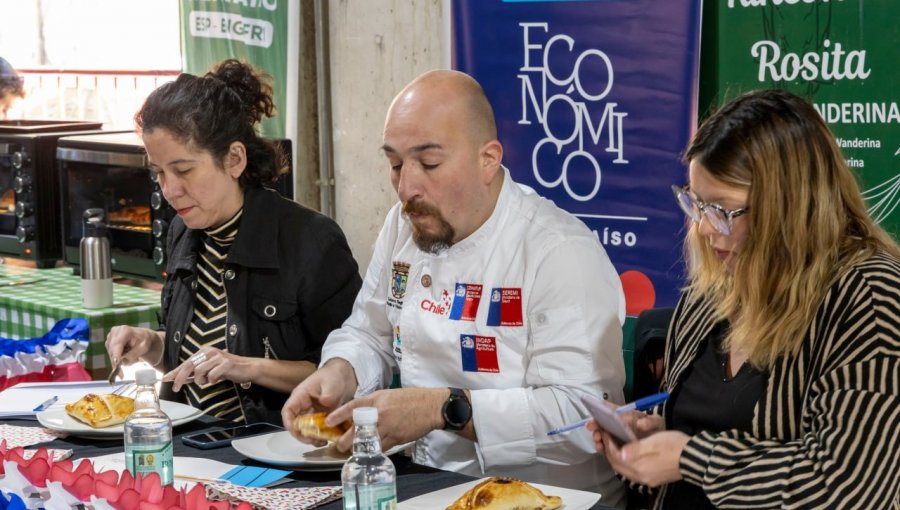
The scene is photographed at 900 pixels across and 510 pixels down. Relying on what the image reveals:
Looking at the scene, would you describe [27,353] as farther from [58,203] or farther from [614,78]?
[614,78]

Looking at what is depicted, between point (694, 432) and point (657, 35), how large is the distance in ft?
5.96

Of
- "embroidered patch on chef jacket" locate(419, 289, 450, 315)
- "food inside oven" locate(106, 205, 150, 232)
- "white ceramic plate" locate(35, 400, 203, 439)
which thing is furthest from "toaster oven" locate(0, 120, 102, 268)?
"embroidered patch on chef jacket" locate(419, 289, 450, 315)

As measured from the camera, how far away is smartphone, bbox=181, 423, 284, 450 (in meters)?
2.39

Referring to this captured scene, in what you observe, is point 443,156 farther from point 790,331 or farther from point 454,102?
point 790,331

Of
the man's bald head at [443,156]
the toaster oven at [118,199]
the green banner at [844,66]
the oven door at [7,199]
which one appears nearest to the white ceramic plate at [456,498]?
the man's bald head at [443,156]

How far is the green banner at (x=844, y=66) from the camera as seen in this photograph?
3.24m

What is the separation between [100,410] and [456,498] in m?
0.92

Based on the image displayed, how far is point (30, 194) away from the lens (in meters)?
4.86

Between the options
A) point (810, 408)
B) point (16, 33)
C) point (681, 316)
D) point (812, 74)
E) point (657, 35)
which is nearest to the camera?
point (810, 408)

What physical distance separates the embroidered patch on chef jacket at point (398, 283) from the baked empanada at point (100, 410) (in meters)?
0.65

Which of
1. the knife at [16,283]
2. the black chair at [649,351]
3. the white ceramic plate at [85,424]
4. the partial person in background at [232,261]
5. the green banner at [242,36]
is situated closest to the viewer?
the white ceramic plate at [85,424]

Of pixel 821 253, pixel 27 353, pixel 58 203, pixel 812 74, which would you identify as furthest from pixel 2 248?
pixel 821 253

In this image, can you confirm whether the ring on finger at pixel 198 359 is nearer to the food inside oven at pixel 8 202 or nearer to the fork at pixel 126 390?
the fork at pixel 126 390

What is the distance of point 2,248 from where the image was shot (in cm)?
506
